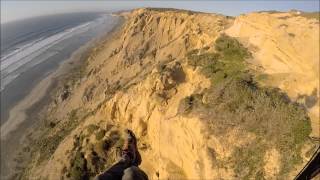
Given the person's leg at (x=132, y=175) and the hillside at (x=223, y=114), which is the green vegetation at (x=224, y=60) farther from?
the person's leg at (x=132, y=175)

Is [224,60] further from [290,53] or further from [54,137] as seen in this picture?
[54,137]

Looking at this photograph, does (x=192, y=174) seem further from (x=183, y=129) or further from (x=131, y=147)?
(x=131, y=147)

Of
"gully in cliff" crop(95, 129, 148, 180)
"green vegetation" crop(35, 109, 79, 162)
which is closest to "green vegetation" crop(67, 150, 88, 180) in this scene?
"gully in cliff" crop(95, 129, 148, 180)

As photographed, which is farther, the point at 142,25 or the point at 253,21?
the point at 142,25

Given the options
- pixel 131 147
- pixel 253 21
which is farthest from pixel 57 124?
pixel 253 21

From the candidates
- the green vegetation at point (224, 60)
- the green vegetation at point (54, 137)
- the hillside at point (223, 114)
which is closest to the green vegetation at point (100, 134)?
the hillside at point (223, 114)
